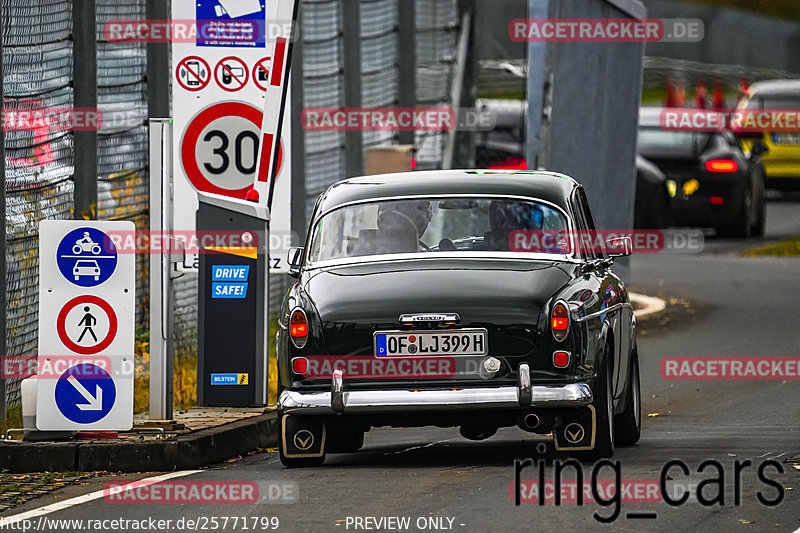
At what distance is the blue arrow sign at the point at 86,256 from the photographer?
11273 millimetres

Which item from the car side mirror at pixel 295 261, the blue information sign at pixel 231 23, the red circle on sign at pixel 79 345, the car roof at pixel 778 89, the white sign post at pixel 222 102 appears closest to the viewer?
the red circle on sign at pixel 79 345

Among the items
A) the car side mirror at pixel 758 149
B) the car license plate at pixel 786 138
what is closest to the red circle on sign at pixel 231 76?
the car side mirror at pixel 758 149

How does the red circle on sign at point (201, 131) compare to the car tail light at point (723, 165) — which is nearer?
the red circle on sign at point (201, 131)

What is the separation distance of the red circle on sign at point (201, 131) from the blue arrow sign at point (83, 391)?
8.63 feet

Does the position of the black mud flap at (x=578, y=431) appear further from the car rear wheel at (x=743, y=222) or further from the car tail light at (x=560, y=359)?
the car rear wheel at (x=743, y=222)

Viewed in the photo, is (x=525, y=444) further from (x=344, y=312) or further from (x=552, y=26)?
(x=552, y=26)

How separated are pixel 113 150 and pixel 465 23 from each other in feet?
36.4

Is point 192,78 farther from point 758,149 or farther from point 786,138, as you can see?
point 786,138

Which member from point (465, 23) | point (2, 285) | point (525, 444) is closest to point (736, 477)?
point (525, 444)

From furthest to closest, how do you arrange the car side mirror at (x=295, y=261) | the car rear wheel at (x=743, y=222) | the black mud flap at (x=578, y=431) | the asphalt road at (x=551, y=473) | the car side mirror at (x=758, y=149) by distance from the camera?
the car side mirror at (x=758, y=149)
the car rear wheel at (x=743, y=222)
the car side mirror at (x=295, y=261)
the black mud flap at (x=578, y=431)
the asphalt road at (x=551, y=473)

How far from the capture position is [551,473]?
10242mm

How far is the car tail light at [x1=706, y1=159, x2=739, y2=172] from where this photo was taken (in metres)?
28.1

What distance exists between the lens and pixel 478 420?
10.7m

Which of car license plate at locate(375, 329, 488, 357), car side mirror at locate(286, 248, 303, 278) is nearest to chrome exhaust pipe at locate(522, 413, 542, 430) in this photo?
car license plate at locate(375, 329, 488, 357)
